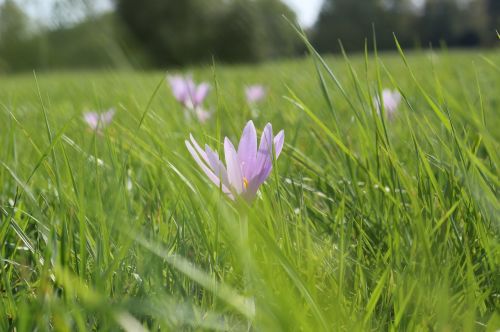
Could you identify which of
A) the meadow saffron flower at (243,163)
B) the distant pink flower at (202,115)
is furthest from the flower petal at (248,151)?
the distant pink flower at (202,115)

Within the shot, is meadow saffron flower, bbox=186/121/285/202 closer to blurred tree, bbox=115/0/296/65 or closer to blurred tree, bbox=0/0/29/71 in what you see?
blurred tree, bbox=115/0/296/65

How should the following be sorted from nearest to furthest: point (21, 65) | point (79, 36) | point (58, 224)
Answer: point (58, 224), point (79, 36), point (21, 65)

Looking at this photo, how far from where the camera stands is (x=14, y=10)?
2191 centimetres

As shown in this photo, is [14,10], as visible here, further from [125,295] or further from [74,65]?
[125,295]

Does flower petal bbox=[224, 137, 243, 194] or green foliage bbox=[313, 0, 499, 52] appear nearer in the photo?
flower petal bbox=[224, 137, 243, 194]

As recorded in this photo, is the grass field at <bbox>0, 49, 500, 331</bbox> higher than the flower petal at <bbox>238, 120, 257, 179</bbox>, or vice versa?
the flower petal at <bbox>238, 120, 257, 179</bbox>

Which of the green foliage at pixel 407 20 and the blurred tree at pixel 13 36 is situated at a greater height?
the green foliage at pixel 407 20

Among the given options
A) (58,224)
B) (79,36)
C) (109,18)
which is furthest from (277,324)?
(109,18)

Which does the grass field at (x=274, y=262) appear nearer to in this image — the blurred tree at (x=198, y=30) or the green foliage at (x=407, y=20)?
the blurred tree at (x=198, y=30)

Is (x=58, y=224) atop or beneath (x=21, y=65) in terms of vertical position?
atop

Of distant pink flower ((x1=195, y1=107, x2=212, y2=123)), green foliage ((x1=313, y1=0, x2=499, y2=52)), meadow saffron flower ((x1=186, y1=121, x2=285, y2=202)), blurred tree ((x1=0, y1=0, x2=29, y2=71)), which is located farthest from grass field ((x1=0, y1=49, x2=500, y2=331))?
green foliage ((x1=313, y1=0, x2=499, y2=52))

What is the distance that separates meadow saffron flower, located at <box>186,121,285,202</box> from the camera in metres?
0.47

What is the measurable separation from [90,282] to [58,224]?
0.50 ft

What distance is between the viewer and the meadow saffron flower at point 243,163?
0.47 m
